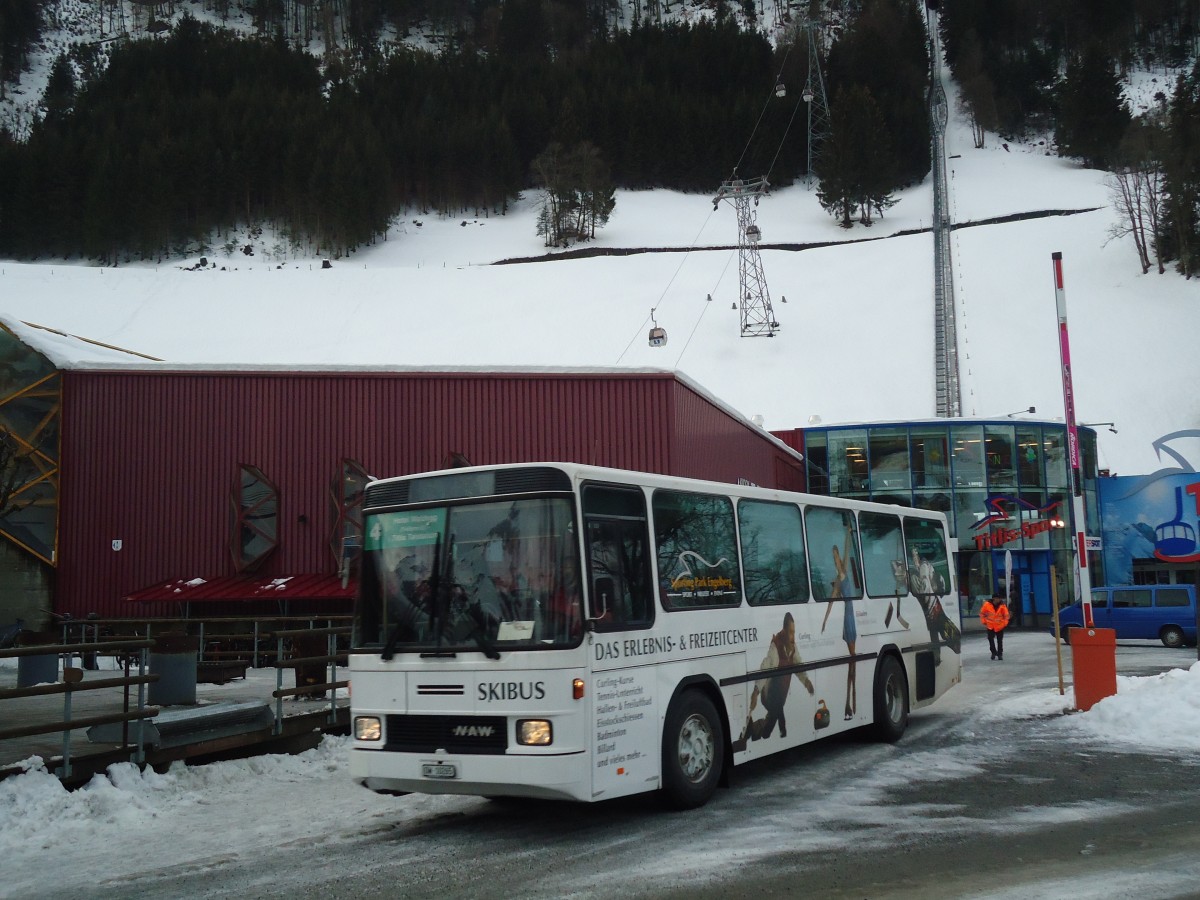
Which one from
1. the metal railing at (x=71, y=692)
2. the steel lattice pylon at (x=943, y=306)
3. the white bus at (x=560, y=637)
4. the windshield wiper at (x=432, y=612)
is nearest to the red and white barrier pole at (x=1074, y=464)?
the white bus at (x=560, y=637)

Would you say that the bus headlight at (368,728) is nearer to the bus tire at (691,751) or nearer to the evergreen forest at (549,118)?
the bus tire at (691,751)

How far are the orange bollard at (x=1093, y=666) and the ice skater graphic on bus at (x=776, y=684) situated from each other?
4653 millimetres

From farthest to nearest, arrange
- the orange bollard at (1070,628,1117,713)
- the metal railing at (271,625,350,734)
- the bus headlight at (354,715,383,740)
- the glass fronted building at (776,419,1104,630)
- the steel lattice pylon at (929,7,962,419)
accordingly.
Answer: the steel lattice pylon at (929,7,962,419), the glass fronted building at (776,419,1104,630), the orange bollard at (1070,628,1117,713), the metal railing at (271,625,350,734), the bus headlight at (354,715,383,740)

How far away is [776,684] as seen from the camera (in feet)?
31.2

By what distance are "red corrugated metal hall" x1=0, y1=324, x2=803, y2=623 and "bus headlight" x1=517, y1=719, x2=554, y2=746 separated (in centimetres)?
1539

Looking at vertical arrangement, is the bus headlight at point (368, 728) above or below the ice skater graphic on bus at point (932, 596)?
below

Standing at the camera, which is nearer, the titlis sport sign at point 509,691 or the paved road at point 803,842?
the paved road at point 803,842

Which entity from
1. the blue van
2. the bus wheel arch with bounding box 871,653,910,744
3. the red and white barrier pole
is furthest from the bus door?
the blue van

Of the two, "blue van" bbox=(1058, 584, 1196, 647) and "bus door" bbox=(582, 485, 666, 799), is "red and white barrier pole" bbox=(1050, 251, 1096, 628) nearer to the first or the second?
"bus door" bbox=(582, 485, 666, 799)

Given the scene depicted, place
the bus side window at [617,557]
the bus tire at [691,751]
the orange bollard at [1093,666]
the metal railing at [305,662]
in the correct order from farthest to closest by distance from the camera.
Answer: the orange bollard at [1093,666]
the metal railing at [305,662]
the bus tire at [691,751]
the bus side window at [617,557]

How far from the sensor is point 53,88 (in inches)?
5138

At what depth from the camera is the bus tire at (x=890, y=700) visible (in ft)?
37.9

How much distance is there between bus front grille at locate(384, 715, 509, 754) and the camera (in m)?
7.17

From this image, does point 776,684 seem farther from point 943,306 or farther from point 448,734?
point 943,306
